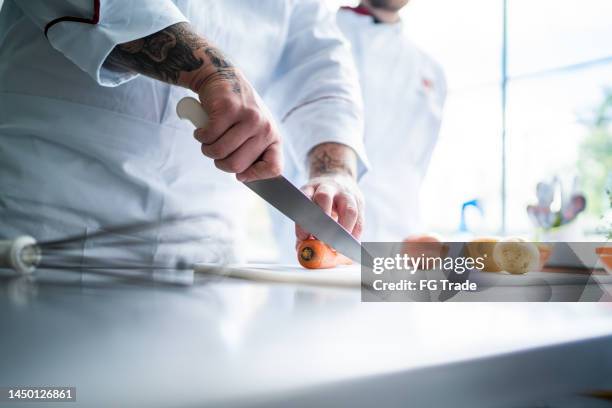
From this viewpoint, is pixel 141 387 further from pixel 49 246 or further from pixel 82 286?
pixel 49 246

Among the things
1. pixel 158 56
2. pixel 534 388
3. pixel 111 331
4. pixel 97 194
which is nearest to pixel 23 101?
pixel 97 194

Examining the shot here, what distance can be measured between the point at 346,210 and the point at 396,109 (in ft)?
3.51

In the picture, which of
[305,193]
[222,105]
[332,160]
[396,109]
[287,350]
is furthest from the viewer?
[396,109]

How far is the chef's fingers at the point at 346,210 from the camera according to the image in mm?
783

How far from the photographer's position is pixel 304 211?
666 millimetres

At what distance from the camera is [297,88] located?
1.04m

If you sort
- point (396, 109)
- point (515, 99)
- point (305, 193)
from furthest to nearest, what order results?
point (515, 99), point (396, 109), point (305, 193)

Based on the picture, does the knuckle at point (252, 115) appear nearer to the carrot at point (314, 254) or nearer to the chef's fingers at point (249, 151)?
the chef's fingers at point (249, 151)

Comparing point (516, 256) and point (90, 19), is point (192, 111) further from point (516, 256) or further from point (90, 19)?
point (516, 256)

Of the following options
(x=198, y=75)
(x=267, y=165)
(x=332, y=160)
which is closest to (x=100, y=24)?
→ (x=198, y=75)

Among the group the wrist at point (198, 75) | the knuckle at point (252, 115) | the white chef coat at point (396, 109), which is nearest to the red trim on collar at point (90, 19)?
the wrist at point (198, 75)

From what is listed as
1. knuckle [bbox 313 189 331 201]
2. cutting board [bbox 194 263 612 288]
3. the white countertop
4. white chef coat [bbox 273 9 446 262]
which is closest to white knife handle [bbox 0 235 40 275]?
the white countertop

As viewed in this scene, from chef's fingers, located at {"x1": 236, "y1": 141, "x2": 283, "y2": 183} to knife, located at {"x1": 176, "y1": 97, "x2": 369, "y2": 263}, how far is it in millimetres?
23

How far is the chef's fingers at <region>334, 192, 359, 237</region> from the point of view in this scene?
2.57 ft
